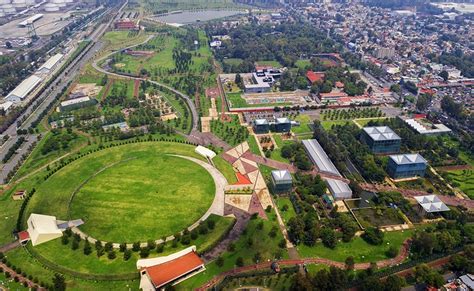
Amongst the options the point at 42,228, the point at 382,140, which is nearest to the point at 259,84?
the point at 382,140

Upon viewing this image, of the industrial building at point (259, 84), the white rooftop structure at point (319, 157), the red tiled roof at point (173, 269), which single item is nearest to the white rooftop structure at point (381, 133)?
the white rooftop structure at point (319, 157)

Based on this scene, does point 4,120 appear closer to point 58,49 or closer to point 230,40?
point 58,49

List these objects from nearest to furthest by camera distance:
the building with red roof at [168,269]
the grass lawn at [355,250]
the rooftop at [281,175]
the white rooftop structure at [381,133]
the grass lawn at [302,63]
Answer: the building with red roof at [168,269], the grass lawn at [355,250], the rooftop at [281,175], the white rooftop structure at [381,133], the grass lawn at [302,63]

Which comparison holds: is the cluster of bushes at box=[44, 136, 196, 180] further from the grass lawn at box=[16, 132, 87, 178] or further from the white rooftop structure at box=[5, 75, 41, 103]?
the white rooftop structure at box=[5, 75, 41, 103]

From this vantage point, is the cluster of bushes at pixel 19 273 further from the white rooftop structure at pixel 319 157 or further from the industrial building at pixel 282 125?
the industrial building at pixel 282 125

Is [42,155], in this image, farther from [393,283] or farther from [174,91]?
[393,283]

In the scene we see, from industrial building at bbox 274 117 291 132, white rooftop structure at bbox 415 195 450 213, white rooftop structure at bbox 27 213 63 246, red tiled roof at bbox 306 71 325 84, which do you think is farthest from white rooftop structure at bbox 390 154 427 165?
white rooftop structure at bbox 27 213 63 246

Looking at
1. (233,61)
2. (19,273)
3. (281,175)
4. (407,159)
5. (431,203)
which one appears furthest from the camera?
(233,61)
